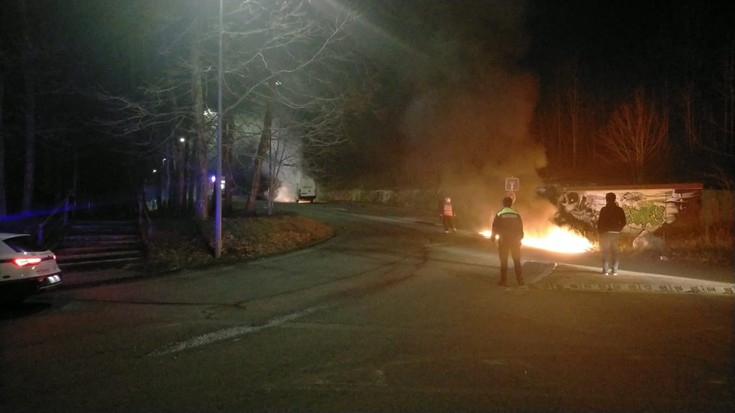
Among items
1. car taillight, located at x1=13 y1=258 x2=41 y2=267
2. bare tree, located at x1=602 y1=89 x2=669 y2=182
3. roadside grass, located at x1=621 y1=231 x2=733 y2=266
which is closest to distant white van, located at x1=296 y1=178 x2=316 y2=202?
bare tree, located at x1=602 y1=89 x2=669 y2=182

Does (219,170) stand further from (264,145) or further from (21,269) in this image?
(264,145)

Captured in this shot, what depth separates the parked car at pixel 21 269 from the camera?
26.9 feet

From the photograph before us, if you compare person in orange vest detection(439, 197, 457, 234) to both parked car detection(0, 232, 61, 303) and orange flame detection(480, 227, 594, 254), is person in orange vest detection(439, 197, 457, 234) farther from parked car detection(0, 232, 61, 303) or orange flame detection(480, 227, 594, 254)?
parked car detection(0, 232, 61, 303)

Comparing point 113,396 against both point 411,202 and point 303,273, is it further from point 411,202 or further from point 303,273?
point 411,202

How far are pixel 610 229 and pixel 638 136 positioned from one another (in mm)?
18621

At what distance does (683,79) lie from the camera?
31906mm

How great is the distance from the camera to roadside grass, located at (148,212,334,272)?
47.4 feet

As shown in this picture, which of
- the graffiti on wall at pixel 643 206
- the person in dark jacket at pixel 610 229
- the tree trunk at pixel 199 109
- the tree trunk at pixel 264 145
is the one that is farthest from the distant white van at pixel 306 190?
the person in dark jacket at pixel 610 229

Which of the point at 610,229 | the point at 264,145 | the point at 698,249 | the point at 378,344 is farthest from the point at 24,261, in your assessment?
the point at 698,249

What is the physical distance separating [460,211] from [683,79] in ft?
48.0

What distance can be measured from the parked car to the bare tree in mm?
24581

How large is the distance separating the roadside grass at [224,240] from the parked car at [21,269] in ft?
13.9

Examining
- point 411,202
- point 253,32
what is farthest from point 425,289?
point 411,202

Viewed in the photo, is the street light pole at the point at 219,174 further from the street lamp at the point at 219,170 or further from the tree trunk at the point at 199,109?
the tree trunk at the point at 199,109
